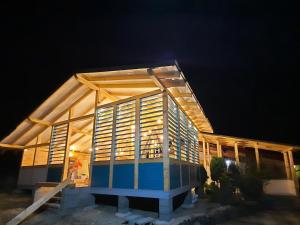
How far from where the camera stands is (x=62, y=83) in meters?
8.55

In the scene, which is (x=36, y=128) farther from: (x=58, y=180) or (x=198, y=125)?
(x=198, y=125)

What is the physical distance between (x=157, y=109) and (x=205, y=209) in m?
4.36

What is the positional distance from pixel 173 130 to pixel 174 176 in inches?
61.2

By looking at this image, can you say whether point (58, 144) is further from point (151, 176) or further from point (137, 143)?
point (151, 176)

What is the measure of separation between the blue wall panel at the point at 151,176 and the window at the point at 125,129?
0.83m

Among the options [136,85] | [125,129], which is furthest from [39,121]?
[136,85]

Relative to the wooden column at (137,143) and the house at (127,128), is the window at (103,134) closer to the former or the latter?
the house at (127,128)

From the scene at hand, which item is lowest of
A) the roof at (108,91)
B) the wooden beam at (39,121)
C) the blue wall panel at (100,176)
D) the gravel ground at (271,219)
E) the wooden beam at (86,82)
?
the gravel ground at (271,219)

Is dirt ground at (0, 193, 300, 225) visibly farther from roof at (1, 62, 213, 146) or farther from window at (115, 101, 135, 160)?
roof at (1, 62, 213, 146)

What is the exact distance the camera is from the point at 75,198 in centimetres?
714

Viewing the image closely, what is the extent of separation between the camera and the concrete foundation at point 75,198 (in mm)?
6936

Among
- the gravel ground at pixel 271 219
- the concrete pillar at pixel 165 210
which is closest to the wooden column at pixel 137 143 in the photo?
the concrete pillar at pixel 165 210

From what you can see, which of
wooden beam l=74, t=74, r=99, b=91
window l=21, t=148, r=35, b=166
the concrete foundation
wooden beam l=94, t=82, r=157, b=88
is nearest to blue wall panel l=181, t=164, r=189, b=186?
wooden beam l=94, t=82, r=157, b=88

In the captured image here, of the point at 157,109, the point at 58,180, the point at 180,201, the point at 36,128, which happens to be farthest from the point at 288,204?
the point at 36,128
